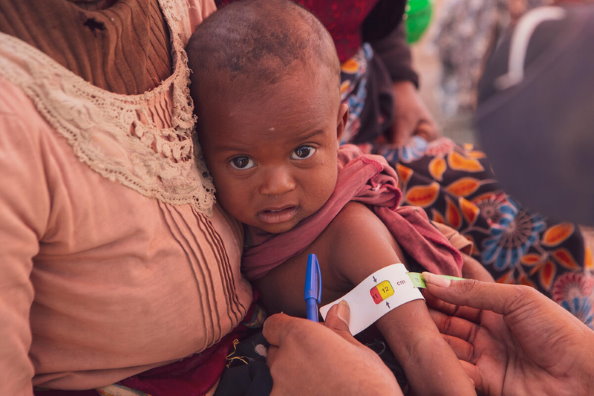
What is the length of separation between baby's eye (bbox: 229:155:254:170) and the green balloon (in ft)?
5.35

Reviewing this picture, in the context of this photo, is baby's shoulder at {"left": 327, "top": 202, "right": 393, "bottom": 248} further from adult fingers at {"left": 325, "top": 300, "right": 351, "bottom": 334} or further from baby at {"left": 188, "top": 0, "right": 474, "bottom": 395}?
adult fingers at {"left": 325, "top": 300, "right": 351, "bottom": 334}

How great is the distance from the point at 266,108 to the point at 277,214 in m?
0.20

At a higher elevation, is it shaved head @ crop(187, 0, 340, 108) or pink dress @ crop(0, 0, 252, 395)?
shaved head @ crop(187, 0, 340, 108)

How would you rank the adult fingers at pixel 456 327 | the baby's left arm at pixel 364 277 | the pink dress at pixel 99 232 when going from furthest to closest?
the adult fingers at pixel 456 327 < the baby's left arm at pixel 364 277 < the pink dress at pixel 99 232

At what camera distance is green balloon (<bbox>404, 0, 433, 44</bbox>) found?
232 centimetres

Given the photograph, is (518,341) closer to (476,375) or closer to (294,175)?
(476,375)

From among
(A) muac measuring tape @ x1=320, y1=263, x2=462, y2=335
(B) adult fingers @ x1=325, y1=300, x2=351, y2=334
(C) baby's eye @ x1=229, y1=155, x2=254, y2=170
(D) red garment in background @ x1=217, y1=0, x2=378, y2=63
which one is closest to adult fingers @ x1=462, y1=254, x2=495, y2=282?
(A) muac measuring tape @ x1=320, y1=263, x2=462, y2=335

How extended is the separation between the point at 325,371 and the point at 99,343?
0.31 m

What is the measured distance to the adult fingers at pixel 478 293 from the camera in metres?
0.95

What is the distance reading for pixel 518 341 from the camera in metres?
0.99

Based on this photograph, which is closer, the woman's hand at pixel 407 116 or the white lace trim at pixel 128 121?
the white lace trim at pixel 128 121

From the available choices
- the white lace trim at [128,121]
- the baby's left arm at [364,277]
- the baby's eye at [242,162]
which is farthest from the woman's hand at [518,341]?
the white lace trim at [128,121]

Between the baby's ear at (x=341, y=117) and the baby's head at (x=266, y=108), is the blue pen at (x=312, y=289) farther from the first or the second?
the baby's ear at (x=341, y=117)

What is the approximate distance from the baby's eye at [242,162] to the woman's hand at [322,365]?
0.29 meters
